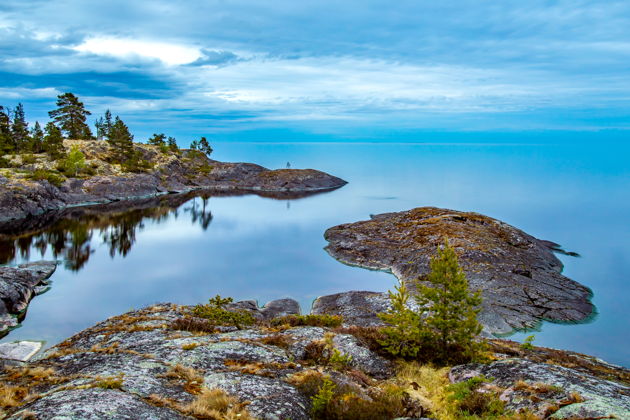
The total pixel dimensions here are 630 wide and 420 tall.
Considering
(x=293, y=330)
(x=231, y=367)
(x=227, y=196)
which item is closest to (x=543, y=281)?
(x=293, y=330)

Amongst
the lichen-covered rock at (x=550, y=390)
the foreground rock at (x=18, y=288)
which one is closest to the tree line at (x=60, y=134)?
the foreground rock at (x=18, y=288)

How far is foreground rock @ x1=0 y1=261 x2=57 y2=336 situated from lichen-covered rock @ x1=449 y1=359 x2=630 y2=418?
40.8 meters

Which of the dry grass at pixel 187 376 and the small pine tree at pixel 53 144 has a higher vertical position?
the small pine tree at pixel 53 144

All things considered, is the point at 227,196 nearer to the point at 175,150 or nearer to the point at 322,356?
the point at 175,150

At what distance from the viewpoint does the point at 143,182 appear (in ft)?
416

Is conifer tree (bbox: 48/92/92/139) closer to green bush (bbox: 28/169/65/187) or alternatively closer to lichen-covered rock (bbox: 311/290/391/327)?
green bush (bbox: 28/169/65/187)

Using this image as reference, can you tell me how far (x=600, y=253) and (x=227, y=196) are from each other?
104862 mm

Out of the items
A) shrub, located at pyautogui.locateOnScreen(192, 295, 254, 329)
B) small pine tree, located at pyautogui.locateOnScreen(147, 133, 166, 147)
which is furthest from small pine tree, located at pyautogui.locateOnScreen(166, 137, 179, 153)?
shrub, located at pyautogui.locateOnScreen(192, 295, 254, 329)

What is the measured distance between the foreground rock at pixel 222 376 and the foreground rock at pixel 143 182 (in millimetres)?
82673

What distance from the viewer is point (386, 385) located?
17625 mm

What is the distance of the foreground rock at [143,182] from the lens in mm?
90000

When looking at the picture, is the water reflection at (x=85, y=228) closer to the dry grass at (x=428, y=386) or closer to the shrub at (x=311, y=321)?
the shrub at (x=311, y=321)

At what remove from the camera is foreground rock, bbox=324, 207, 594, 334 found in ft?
141

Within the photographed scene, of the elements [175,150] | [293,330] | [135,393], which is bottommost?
[293,330]
